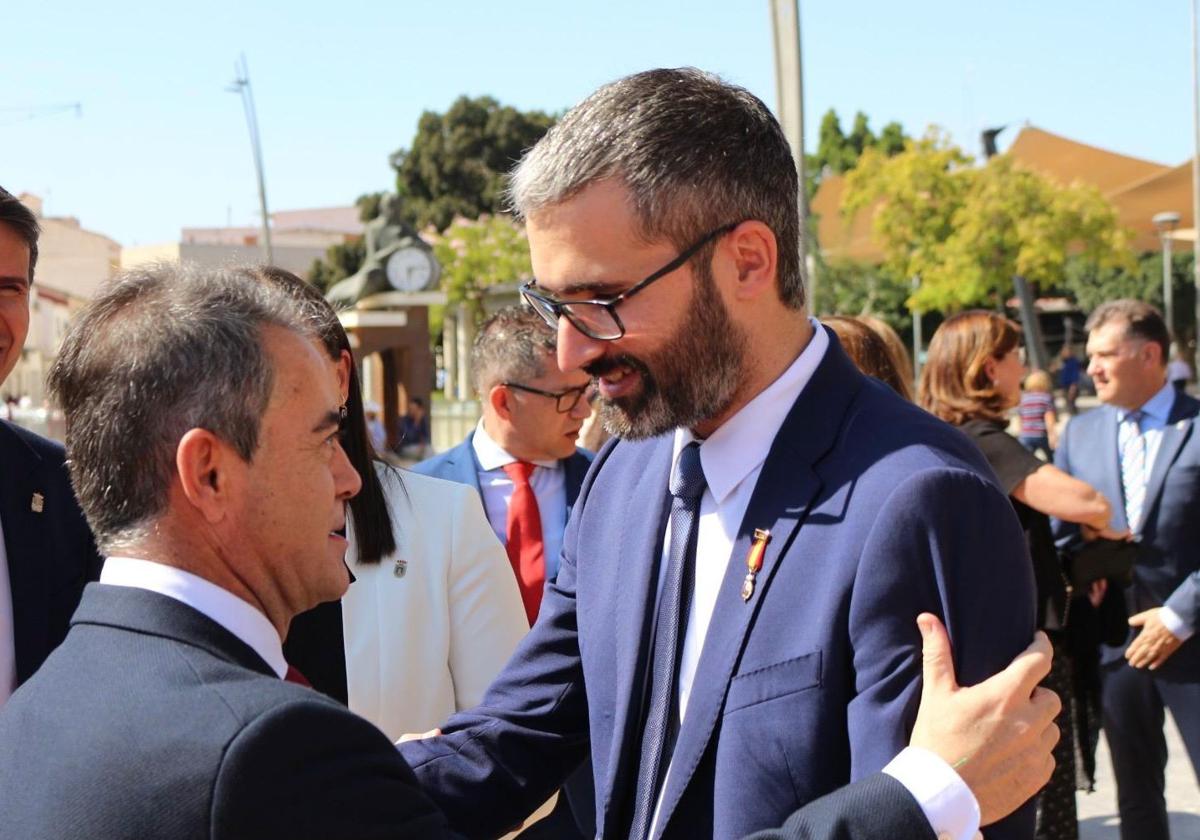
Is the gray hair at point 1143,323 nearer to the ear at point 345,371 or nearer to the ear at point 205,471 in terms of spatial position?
the ear at point 345,371

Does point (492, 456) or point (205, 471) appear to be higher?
point (205, 471)

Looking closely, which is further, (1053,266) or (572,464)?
(1053,266)

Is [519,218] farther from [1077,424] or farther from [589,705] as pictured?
[1077,424]

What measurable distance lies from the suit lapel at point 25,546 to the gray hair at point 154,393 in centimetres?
124

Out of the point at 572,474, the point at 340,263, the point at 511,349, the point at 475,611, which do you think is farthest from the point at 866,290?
the point at 475,611

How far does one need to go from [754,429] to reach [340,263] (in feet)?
162

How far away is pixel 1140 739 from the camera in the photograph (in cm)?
532

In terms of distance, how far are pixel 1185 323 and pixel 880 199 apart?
19.9 metres

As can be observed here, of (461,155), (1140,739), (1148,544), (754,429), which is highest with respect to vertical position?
(461,155)

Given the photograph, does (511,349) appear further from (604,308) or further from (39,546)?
(604,308)

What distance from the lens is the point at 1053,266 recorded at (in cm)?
2883

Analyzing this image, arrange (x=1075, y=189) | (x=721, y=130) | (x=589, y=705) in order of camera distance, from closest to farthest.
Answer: (x=721, y=130)
(x=589, y=705)
(x=1075, y=189)

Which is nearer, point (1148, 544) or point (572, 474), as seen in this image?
point (572, 474)

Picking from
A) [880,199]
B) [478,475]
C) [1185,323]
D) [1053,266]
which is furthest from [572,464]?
[1185,323]
